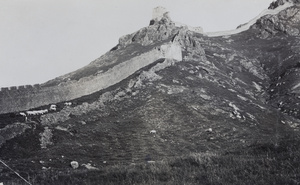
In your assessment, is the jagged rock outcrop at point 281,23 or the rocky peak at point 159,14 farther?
the rocky peak at point 159,14

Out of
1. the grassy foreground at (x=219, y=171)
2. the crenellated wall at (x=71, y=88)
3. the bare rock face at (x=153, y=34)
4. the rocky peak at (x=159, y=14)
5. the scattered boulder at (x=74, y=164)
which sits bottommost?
the scattered boulder at (x=74, y=164)

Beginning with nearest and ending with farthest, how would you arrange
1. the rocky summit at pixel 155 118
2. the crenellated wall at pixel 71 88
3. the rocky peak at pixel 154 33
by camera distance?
the rocky summit at pixel 155 118 → the crenellated wall at pixel 71 88 → the rocky peak at pixel 154 33

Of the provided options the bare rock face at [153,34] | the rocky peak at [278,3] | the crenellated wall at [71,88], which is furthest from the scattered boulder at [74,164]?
the rocky peak at [278,3]

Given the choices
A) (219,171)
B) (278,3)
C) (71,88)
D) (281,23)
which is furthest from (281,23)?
(219,171)

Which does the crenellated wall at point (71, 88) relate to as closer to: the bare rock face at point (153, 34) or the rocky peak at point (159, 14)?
the bare rock face at point (153, 34)

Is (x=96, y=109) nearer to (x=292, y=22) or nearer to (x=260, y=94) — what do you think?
(x=260, y=94)

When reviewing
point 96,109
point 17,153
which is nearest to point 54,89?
point 96,109

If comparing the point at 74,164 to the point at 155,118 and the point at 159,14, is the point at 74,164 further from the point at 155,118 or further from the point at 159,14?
the point at 159,14
